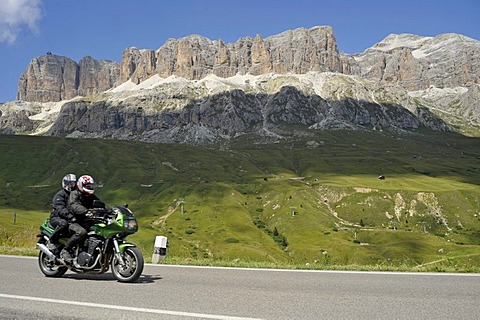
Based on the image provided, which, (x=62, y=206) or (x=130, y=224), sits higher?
(x=62, y=206)

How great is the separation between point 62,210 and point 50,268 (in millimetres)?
2133

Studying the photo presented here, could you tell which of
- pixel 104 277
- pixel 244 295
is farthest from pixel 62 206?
pixel 244 295

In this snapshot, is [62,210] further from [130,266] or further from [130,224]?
[130,266]

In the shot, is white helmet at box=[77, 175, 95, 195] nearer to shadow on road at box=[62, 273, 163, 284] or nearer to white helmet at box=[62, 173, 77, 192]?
white helmet at box=[62, 173, 77, 192]

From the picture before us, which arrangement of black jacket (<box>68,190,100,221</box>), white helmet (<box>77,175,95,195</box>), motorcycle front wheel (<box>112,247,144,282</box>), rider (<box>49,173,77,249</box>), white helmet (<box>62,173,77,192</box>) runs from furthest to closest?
white helmet (<box>62,173,77,192</box>) < rider (<box>49,173,77,249</box>) < white helmet (<box>77,175,95,195</box>) < black jacket (<box>68,190,100,221</box>) < motorcycle front wheel (<box>112,247,144,282</box>)

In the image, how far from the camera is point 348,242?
137 m

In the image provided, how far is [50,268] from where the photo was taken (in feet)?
51.7

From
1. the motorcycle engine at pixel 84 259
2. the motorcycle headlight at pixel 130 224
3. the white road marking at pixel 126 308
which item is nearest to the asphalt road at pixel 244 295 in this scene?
the white road marking at pixel 126 308

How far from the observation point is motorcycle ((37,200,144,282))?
14164 mm

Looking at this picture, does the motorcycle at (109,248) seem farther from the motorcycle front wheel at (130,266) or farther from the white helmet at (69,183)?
the white helmet at (69,183)

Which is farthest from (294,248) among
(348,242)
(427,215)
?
(427,215)

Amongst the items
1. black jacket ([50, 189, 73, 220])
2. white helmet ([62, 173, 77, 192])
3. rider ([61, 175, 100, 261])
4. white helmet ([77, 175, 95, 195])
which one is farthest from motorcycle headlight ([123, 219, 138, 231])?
white helmet ([62, 173, 77, 192])

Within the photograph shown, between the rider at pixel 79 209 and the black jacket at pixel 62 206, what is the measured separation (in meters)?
0.28

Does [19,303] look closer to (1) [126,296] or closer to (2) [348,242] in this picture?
(1) [126,296]
